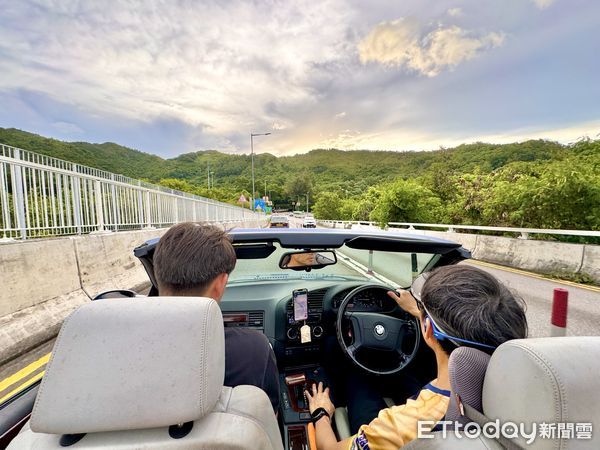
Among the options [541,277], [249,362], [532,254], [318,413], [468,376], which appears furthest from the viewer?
[532,254]

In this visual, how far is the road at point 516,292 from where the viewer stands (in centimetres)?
304

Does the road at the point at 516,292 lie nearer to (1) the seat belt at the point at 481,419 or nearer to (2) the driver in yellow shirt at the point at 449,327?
(2) the driver in yellow shirt at the point at 449,327

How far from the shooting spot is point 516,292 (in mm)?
1359

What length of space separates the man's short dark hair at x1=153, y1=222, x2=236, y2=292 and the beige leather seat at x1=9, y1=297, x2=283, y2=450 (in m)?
0.48

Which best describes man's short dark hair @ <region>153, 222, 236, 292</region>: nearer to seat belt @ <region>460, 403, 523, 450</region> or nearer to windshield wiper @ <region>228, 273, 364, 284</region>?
seat belt @ <region>460, 403, 523, 450</region>

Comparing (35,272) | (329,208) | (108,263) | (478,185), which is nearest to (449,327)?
(35,272)

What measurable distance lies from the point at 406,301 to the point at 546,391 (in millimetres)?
1769

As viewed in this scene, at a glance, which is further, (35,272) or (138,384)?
(35,272)

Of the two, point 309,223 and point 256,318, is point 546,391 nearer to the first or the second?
point 256,318

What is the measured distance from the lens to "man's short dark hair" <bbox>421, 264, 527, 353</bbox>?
1.24 metres

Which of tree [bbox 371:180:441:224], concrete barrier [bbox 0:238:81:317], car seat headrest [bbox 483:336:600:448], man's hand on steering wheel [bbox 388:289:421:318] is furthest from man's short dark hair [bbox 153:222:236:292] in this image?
tree [bbox 371:180:441:224]

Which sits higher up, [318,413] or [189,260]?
[189,260]

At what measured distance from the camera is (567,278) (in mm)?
7914

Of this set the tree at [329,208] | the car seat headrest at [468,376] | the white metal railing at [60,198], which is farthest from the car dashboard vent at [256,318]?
the tree at [329,208]
